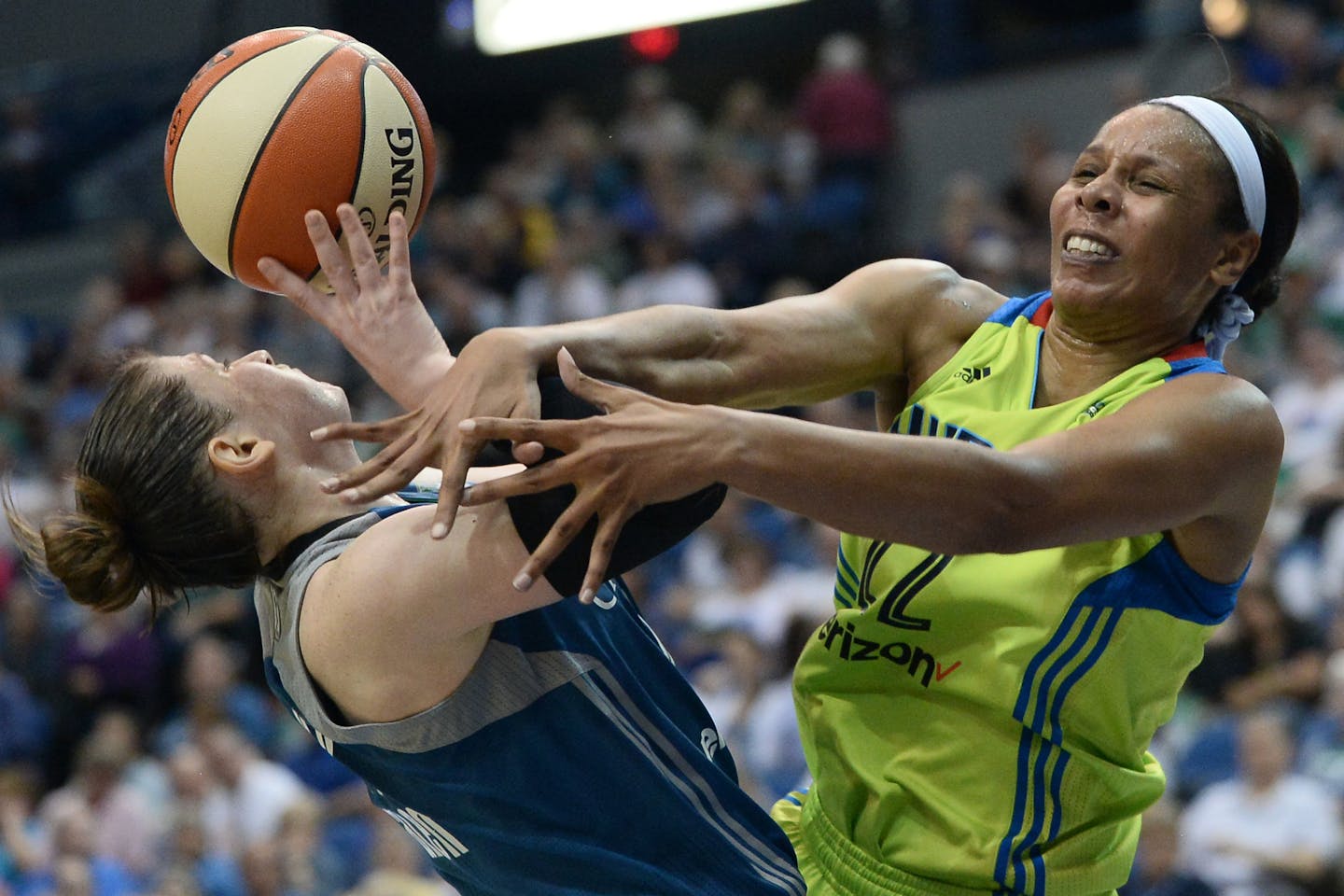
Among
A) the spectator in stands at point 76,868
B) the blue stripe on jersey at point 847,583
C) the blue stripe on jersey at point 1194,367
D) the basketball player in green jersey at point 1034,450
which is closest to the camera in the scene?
the basketball player in green jersey at point 1034,450

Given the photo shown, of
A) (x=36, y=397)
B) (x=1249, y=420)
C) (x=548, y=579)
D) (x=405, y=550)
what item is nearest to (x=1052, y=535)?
(x=1249, y=420)

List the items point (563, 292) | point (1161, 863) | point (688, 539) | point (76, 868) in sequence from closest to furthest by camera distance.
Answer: point (1161, 863)
point (76, 868)
point (688, 539)
point (563, 292)

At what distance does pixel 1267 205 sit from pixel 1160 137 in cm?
21

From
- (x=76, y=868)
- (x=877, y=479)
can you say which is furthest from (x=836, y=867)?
(x=76, y=868)

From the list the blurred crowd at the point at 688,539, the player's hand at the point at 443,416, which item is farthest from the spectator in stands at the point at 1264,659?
the player's hand at the point at 443,416

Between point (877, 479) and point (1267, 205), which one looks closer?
point (877, 479)

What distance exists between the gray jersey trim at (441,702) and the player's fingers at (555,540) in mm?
392

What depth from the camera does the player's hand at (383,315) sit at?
2.45 meters

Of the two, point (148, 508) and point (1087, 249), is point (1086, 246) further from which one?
point (148, 508)

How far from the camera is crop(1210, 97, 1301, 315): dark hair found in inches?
102

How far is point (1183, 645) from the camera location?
2.56m

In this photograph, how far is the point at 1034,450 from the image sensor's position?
2158 millimetres

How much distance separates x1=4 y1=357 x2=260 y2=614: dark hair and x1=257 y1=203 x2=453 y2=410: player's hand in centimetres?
26

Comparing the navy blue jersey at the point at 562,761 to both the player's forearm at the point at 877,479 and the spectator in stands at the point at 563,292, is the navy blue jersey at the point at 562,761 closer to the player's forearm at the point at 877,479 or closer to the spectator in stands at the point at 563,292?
the player's forearm at the point at 877,479
